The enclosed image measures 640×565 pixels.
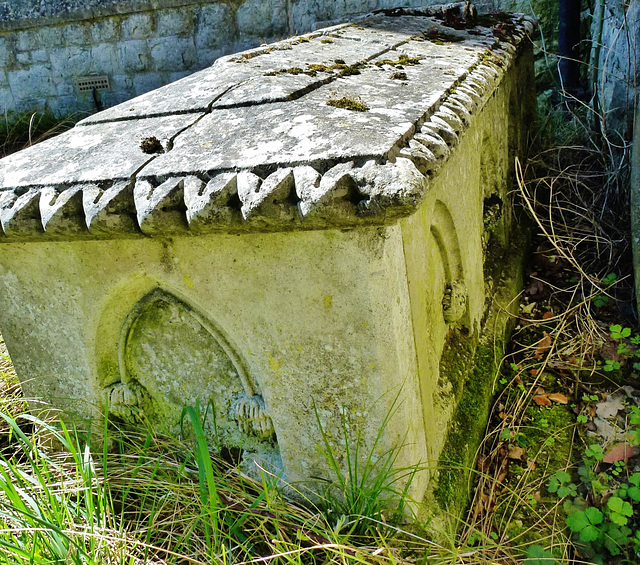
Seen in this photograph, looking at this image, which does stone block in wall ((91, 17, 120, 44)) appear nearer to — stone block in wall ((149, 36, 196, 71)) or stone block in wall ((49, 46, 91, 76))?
stone block in wall ((49, 46, 91, 76))

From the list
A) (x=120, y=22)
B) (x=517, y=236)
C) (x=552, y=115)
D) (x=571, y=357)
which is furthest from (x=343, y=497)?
(x=120, y=22)

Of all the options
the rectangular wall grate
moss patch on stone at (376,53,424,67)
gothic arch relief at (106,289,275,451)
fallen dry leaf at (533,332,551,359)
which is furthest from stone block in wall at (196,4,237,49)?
gothic arch relief at (106,289,275,451)

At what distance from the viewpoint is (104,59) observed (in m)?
6.05

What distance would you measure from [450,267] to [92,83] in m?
5.27

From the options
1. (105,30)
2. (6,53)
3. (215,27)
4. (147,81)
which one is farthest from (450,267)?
(6,53)

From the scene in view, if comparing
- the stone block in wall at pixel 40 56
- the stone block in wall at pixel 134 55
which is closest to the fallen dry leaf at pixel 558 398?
the stone block in wall at pixel 134 55

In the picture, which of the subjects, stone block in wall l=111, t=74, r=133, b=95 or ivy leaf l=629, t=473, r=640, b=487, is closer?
ivy leaf l=629, t=473, r=640, b=487

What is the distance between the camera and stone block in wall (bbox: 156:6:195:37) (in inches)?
223

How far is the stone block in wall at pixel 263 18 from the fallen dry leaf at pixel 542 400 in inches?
170

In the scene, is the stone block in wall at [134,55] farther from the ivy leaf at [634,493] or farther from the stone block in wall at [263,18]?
the ivy leaf at [634,493]

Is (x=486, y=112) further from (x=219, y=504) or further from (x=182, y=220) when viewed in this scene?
(x=219, y=504)

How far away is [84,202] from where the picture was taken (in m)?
1.47

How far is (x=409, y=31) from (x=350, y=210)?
230 cm

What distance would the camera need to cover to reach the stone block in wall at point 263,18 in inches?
215
